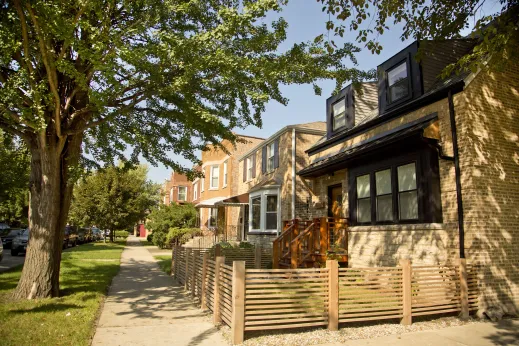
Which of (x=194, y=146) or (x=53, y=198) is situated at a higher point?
(x=194, y=146)

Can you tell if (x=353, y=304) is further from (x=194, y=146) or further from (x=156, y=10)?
(x=156, y=10)

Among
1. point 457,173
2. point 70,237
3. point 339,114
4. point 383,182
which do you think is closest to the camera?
point 457,173

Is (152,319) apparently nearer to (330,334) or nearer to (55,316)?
(55,316)

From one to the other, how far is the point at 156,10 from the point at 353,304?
692 centimetres

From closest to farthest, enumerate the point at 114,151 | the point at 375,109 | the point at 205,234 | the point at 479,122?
the point at 479,122, the point at 114,151, the point at 375,109, the point at 205,234

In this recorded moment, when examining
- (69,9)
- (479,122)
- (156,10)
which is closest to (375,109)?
(479,122)

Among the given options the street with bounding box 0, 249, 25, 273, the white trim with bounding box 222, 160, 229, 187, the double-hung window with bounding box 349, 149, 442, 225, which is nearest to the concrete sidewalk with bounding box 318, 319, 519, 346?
the double-hung window with bounding box 349, 149, 442, 225

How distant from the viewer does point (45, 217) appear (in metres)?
8.39

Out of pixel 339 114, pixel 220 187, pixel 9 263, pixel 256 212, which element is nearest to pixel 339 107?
pixel 339 114

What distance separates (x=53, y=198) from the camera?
28.0 feet

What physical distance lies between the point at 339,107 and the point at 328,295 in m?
9.52

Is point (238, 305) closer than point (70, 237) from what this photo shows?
Yes

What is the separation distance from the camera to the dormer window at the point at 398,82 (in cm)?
1080

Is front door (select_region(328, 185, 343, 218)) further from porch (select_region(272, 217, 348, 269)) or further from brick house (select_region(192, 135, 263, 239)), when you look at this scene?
brick house (select_region(192, 135, 263, 239))
